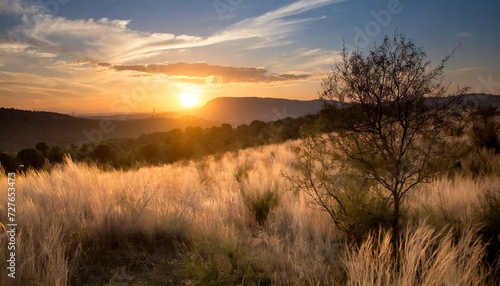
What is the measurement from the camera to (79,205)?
5.30 meters

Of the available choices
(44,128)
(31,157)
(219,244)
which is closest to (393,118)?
(219,244)

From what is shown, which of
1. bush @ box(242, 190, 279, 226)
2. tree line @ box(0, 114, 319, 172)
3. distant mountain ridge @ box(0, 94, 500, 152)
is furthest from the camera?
distant mountain ridge @ box(0, 94, 500, 152)

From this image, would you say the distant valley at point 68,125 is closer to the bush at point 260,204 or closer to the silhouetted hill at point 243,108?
the silhouetted hill at point 243,108

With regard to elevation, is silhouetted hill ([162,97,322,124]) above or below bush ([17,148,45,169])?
above

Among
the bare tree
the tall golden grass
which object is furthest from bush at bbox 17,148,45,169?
the bare tree

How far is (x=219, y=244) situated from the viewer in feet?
14.9

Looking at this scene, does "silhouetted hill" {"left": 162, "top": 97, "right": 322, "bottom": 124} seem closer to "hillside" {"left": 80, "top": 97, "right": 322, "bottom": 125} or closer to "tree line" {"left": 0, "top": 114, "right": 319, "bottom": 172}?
"hillside" {"left": 80, "top": 97, "right": 322, "bottom": 125}

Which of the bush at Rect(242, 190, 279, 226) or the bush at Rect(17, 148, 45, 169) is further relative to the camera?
the bush at Rect(17, 148, 45, 169)

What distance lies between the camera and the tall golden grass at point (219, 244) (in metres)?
3.19

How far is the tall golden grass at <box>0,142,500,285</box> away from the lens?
Answer: 10.5 feet

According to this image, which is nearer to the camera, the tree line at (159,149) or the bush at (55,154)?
the tree line at (159,149)

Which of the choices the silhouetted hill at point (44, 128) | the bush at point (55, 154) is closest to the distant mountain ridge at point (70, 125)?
the silhouetted hill at point (44, 128)

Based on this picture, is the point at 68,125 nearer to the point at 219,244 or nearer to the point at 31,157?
the point at 31,157

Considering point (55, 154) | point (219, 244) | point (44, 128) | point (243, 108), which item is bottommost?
point (55, 154)
